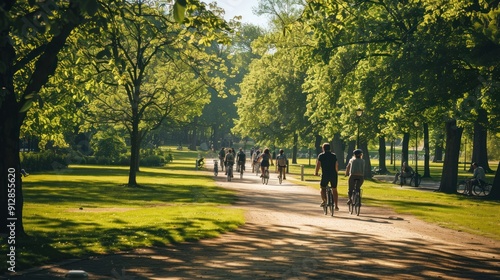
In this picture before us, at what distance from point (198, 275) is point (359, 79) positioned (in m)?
28.3

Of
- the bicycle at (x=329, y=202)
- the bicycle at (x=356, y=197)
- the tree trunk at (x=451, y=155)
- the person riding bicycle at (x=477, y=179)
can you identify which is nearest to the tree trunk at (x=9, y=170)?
the bicycle at (x=329, y=202)

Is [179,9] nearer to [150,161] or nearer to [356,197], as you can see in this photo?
[356,197]

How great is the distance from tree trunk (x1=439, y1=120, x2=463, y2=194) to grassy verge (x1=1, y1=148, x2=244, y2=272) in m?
11.7

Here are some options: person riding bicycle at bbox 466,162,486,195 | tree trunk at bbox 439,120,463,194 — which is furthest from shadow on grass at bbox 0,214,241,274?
tree trunk at bbox 439,120,463,194

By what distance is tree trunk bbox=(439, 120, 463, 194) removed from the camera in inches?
1534

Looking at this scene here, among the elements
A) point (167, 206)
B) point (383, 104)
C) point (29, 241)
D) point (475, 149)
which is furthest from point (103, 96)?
point (29, 241)

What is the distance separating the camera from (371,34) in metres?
36.4

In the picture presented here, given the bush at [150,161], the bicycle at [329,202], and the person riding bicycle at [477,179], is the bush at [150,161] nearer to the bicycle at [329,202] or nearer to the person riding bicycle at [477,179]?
the person riding bicycle at [477,179]

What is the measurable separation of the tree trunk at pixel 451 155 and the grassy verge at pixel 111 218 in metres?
11.7

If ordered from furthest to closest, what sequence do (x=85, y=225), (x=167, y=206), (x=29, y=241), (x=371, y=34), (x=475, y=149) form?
1. (x=475, y=149)
2. (x=371, y=34)
3. (x=167, y=206)
4. (x=85, y=225)
5. (x=29, y=241)

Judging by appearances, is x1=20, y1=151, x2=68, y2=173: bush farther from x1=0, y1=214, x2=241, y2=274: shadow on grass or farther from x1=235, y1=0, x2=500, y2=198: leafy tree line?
x1=0, y1=214, x2=241, y2=274: shadow on grass

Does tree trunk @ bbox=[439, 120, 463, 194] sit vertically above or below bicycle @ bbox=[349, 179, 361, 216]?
above

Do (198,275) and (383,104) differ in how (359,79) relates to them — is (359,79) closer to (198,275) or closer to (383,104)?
(383,104)

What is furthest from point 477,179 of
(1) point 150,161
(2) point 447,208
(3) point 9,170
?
(1) point 150,161
